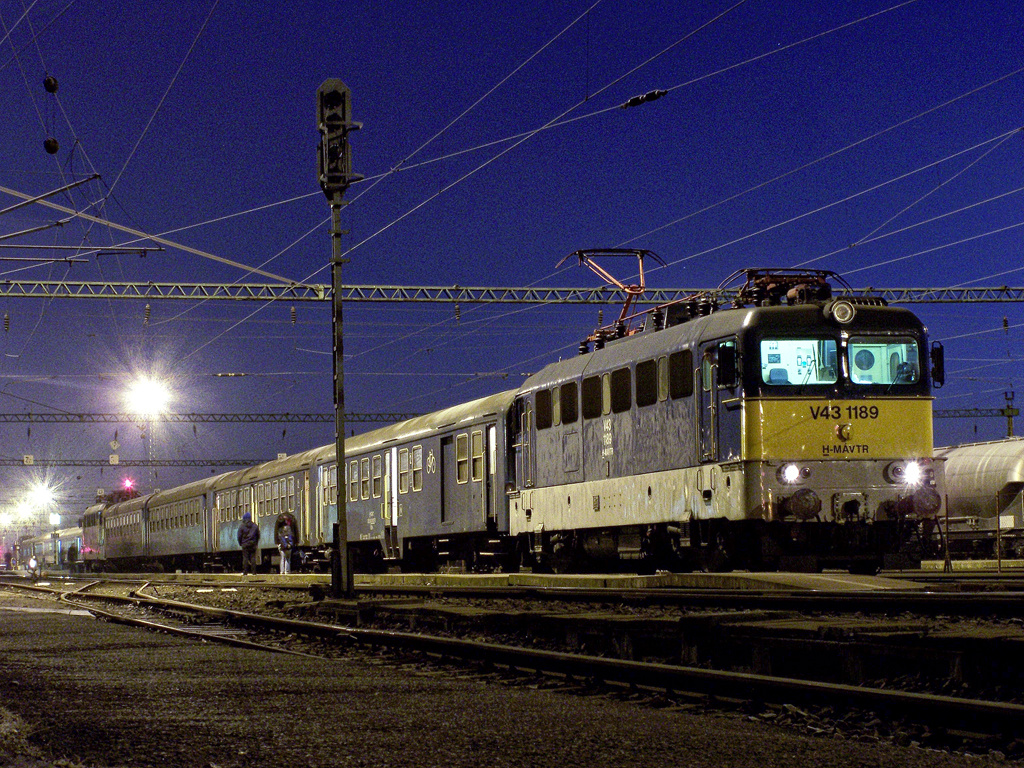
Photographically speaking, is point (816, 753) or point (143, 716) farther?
point (143, 716)

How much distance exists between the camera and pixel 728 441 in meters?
15.2

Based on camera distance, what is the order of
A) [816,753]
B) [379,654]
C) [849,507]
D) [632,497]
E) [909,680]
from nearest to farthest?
[816,753], [909,680], [379,654], [849,507], [632,497]

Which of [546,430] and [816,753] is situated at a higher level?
[546,430]

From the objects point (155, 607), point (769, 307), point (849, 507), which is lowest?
point (155, 607)

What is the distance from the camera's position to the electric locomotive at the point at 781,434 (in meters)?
14.9

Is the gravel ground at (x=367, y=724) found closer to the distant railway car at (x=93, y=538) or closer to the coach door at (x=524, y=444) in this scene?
the coach door at (x=524, y=444)

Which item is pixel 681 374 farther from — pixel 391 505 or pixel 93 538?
pixel 93 538

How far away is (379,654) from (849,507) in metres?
6.58

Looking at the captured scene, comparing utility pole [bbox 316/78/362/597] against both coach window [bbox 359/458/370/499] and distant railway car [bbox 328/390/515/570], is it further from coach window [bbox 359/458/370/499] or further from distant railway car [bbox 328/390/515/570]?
coach window [bbox 359/458/370/499]

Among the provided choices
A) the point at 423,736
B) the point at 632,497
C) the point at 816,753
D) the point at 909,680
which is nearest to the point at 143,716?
the point at 423,736

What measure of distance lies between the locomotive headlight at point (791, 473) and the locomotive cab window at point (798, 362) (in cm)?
103

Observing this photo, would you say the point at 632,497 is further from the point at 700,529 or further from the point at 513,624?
the point at 513,624

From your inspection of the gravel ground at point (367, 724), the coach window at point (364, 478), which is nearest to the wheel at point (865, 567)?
the gravel ground at point (367, 724)

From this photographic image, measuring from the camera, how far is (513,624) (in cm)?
1120
